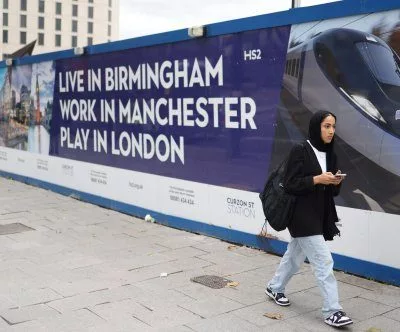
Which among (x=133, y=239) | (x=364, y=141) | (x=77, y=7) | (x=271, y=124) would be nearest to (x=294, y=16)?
(x=271, y=124)

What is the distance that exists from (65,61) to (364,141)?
726cm

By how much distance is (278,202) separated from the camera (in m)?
4.39

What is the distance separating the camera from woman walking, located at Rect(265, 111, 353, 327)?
416 cm

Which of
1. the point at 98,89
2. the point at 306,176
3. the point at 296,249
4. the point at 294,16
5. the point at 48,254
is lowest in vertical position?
the point at 48,254

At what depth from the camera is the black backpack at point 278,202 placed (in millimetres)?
4305

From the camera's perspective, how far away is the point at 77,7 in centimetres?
8925

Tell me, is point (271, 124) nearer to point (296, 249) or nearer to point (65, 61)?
point (296, 249)

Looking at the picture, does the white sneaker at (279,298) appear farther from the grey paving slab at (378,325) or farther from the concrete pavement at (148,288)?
the grey paving slab at (378,325)

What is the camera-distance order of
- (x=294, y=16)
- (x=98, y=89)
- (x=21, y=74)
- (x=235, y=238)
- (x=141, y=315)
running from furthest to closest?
(x=21, y=74) < (x=98, y=89) < (x=235, y=238) < (x=294, y=16) < (x=141, y=315)

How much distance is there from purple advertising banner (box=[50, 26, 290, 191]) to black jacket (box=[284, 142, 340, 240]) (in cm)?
215

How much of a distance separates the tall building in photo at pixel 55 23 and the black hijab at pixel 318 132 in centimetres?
8434

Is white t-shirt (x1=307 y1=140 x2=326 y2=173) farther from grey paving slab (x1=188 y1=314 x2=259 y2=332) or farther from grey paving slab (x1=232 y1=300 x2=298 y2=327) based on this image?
grey paving slab (x1=188 y1=314 x2=259 y2=332)

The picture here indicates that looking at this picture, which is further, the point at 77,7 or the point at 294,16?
the point at 77,7

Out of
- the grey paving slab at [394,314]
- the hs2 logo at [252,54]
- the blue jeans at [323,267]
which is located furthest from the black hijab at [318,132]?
the hs2 logo at [252,54]
